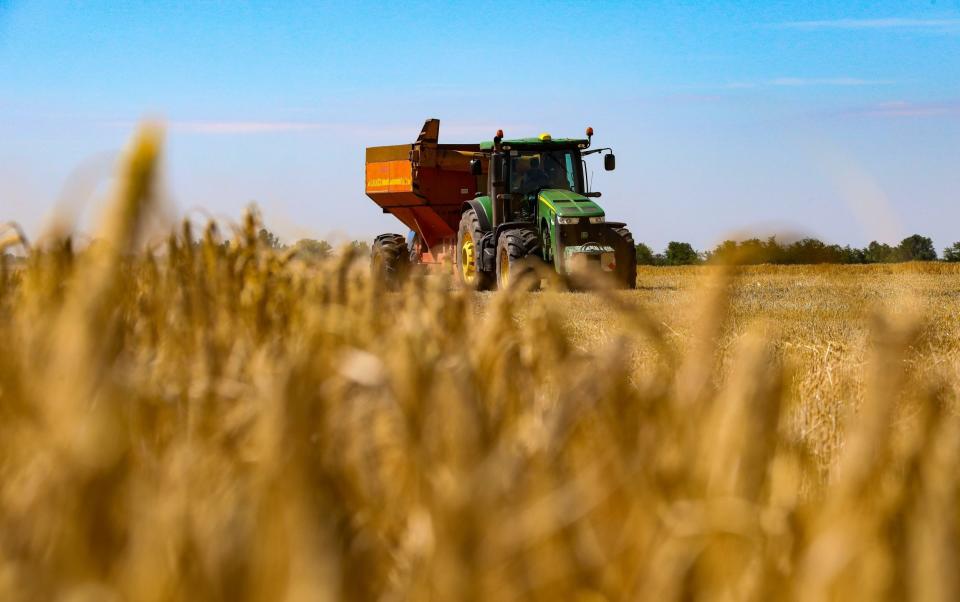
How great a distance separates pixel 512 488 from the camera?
1.08 meters

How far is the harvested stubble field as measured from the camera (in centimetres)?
86

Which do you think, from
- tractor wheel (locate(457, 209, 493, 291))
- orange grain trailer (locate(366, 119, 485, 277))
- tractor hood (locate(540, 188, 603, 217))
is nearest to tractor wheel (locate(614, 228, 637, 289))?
tractor hood (locate(540, 188, 603, 217))

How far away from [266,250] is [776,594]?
1933mm

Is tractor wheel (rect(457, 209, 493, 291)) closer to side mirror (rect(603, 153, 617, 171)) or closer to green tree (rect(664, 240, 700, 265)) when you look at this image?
side mirror (rect(603, 153, 617, 171))

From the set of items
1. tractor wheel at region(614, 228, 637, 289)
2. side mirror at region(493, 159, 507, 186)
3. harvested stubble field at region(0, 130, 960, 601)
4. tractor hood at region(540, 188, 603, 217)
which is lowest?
harvested stubble field at region(0, 130, 960, 601)

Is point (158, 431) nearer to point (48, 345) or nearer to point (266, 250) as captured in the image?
point (48, 345)

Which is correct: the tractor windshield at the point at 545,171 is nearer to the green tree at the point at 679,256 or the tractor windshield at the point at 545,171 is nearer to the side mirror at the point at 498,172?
the side mirror at the point at 498,172

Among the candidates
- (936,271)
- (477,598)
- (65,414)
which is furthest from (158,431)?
(936,271)

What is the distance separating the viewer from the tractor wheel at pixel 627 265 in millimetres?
15508

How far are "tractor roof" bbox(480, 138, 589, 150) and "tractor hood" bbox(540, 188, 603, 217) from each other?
26.1 inches

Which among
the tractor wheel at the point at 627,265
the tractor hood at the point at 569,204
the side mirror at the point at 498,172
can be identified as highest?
the side mirror at the point at 498,172

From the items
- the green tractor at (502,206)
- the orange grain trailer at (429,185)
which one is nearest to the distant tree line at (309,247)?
the green tractor at (502,206)

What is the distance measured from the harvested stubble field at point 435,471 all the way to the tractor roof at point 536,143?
13.6 meters

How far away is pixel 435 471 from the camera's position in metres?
1.14
